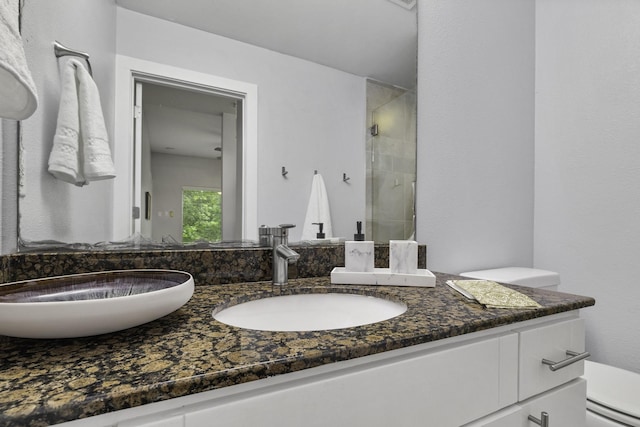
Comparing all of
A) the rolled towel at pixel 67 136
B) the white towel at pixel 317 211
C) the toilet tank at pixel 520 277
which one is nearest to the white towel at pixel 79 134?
the rolled towel at pixel 67 136

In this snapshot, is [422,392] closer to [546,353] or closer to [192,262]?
[546,353]

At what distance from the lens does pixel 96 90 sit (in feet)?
2.74

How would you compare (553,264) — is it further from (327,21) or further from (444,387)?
(327,21)

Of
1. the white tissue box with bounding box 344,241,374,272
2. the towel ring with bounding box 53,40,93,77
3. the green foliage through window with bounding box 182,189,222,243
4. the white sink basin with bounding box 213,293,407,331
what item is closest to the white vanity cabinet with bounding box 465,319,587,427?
the white sink basin with bounding box 213,293,407,331

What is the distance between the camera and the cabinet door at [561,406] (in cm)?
72

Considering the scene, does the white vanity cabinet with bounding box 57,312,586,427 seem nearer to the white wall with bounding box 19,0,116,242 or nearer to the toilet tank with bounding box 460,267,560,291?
the toilet tank with bounding box 460,267,560,291

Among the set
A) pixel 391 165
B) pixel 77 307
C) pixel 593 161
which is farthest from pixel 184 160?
pixel 593 161

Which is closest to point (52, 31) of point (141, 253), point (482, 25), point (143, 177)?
point (143, 177)

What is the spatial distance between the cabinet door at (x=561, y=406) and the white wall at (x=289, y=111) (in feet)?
2.28

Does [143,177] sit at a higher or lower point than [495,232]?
higher

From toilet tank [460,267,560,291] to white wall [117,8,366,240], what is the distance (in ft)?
2.06

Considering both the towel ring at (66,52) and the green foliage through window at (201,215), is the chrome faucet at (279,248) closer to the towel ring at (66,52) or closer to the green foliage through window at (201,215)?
the green foliage through window at (201,215)

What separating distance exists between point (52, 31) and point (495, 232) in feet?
5.95

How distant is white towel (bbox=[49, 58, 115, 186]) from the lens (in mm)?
786
